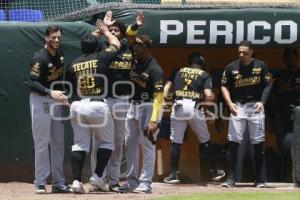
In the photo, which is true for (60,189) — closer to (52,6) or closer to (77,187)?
(77,187)

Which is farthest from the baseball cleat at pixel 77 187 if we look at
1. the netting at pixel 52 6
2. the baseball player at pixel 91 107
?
the netting at pixel 52 6

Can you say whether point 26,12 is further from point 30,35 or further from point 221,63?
point 221,63

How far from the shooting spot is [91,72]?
9.06 m

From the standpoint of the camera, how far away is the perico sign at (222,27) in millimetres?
10781

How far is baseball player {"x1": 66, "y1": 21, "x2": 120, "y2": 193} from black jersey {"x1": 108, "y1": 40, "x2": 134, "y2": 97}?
1.38ft

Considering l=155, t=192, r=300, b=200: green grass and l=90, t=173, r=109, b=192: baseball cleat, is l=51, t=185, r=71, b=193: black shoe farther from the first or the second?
l=155, t=192, r=300, b=200: green grass

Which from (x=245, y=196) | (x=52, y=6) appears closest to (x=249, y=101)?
(x=245, y=196)

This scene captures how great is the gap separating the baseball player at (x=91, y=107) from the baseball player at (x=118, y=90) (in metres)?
0.35

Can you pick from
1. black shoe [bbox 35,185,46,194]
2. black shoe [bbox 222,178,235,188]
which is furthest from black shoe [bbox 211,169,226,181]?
black shoe [bbox 35,185,46,194]

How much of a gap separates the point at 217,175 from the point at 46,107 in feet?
10.8

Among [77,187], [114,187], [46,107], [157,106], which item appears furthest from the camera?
[114,187]

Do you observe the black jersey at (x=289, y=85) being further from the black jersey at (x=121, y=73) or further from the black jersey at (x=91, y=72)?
the black jersey at (x=91, y=72)

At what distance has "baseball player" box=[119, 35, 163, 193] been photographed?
9258 mm

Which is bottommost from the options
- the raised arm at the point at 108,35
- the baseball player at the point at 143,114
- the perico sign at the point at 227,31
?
the baseball player at the point at 143,114
